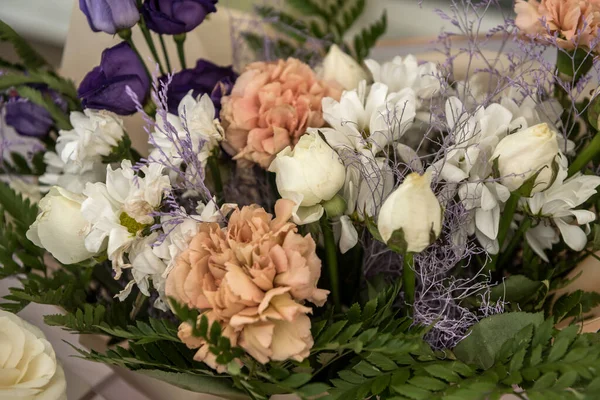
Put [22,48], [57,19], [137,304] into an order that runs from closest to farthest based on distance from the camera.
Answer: [137,304] < [22,48] < [57,19]

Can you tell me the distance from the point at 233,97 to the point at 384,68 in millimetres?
132

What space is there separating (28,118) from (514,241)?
0.47 meters

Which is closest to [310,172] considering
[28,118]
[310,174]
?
[310,174]

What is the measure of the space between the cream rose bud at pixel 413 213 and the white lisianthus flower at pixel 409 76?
156 mm

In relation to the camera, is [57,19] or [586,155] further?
[57,19]

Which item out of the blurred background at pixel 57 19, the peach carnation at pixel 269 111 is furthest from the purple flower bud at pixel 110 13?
the blurred background at pixel 57 19

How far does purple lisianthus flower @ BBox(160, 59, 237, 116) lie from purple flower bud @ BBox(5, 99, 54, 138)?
0.52 feet

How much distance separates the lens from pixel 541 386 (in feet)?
0.98

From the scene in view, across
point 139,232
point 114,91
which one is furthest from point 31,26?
point 139,232

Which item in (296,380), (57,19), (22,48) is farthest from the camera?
(57,19)

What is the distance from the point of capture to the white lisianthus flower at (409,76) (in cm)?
46

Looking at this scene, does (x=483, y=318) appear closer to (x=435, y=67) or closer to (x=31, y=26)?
(x=435, y=67)

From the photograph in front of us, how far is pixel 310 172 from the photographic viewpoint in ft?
1.15

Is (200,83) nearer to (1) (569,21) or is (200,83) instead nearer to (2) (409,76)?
(2) (409,76)
